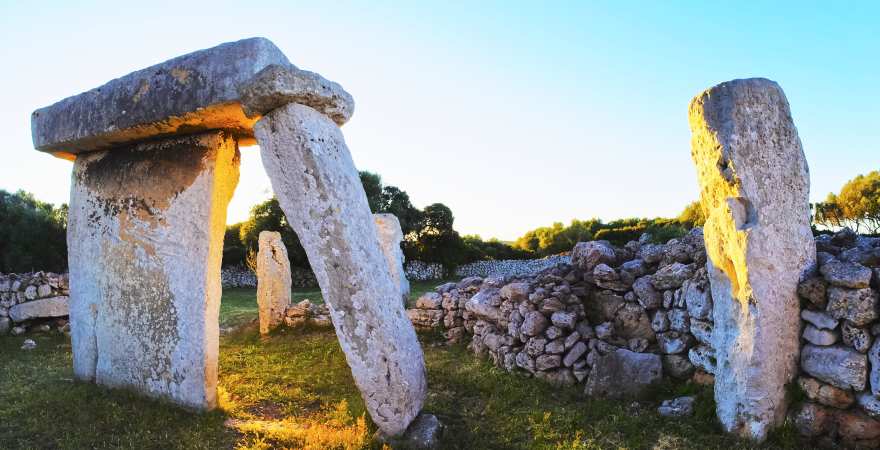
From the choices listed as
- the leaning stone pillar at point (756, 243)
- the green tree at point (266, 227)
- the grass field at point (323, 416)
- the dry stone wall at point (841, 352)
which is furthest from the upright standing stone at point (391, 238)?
the green tree at point (266, 227)

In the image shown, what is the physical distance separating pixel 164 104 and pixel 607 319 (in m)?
5.73

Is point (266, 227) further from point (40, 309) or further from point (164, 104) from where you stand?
point (164, 104)

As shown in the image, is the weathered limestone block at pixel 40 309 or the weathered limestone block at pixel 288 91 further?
the weathered limestone block at pixel 40 309

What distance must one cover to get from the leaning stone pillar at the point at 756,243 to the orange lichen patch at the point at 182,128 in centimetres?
445

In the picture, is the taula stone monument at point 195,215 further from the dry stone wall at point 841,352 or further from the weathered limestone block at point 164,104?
the dry stone wall at point 841,352

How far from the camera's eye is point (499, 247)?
30891mm

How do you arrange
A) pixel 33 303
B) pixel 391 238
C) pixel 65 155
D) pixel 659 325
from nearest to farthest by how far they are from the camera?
pixel 659 325
pixel 65 155
pixel 33 303
pixel 391 238

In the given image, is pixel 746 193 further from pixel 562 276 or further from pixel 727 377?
pixel 562 276

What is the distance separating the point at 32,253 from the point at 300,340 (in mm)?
16034

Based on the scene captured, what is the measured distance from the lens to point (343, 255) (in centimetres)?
464

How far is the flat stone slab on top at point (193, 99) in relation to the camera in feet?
15.7

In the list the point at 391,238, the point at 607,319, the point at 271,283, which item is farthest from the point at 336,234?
the point at 391,238

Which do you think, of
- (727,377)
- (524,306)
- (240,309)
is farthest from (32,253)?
(727,377)

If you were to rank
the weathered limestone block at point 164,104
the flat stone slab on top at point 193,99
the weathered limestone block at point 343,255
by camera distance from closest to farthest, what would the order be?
the weathered limestone block at point 343,255
the flat stone slab on top at point 193,99
the weathered limestone block at point 164,104
